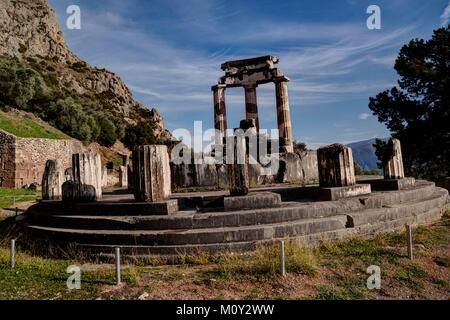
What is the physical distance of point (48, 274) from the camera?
5.81 meters

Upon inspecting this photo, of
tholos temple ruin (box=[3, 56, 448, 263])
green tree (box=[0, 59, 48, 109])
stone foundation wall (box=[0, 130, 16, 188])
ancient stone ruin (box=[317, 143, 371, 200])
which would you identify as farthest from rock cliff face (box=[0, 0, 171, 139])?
ancient stone ruin (box=[317, 143, 371, 200])

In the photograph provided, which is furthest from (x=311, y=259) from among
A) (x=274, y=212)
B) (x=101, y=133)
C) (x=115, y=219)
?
(x=101, y=133)

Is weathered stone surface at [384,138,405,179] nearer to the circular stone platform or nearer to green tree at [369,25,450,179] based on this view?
the circular stone platform

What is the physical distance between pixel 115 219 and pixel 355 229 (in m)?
4.79

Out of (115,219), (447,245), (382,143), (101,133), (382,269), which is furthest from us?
(101,133)

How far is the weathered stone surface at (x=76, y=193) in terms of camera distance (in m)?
8.65

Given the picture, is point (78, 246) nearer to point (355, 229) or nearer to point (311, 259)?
point (311, 259)

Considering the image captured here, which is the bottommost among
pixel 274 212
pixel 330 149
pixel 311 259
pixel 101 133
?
pixel 311 259

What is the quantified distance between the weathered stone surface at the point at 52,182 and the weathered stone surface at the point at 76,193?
6.61 feet

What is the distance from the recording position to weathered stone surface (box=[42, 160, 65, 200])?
1037cm

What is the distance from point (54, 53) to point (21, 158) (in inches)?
1795

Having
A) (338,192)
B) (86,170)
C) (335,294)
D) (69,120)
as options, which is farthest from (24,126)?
(335,294)

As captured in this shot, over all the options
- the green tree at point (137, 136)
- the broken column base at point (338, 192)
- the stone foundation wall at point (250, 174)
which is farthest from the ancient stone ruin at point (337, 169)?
the green tree at point (137, 136)
